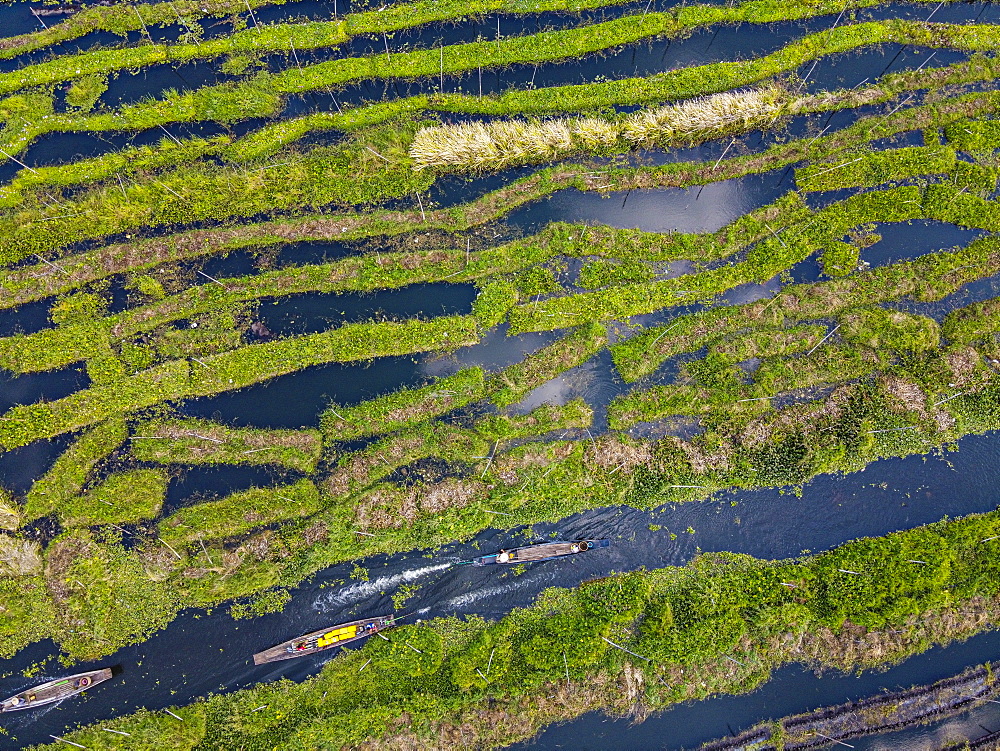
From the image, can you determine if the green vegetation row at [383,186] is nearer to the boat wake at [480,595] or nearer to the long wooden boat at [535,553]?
the long wooden boat at [535,553]

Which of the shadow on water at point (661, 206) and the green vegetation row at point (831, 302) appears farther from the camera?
the shadow on water at point (661, 206)

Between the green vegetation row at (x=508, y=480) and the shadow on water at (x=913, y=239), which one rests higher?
the shadow on water at (x=913, y=239)

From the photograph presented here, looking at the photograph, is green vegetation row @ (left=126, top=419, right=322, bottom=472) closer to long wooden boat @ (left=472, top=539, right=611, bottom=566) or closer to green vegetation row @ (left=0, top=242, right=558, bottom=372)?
green vegetation row @ (left=0, top=242, right=558, bottom=372)

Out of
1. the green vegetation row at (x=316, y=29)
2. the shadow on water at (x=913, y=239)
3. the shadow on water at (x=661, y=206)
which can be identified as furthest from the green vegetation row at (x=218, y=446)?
the shadow on water at (x=913, y=239)

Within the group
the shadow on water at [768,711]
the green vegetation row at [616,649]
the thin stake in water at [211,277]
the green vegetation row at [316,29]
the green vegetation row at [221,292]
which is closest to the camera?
the green vegetation row at [616,649]

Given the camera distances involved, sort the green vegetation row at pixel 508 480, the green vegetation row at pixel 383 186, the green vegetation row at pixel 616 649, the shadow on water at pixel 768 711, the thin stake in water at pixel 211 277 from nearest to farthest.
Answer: the green vegetation row at pixel 616 649 → the shadow on water at pixel 768 711 → the green vegetation row at pixel 508 480 → the thin stake in water at pixel 211 277 → the green vegetation row at pixel 383 186

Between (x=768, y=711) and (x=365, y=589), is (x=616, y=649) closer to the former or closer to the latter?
(x=768, y=711)
